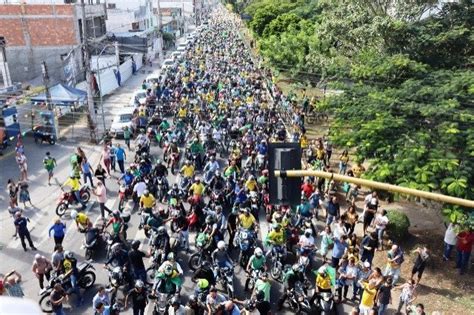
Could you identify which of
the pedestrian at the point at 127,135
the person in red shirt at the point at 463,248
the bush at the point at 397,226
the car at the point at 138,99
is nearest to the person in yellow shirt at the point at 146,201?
the bush at the point at 397,226

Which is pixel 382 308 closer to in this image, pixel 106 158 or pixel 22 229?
pixel 22 229

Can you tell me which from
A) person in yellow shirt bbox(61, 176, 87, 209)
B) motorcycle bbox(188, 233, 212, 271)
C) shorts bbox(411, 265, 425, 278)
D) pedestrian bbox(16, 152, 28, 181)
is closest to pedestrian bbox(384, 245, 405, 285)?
shorts bbox(411, 265, 425, 278)

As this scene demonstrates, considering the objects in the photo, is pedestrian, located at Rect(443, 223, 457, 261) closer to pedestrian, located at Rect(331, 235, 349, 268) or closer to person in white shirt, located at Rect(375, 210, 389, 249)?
person in white shirt, located at Rect(375, 210, 389, 249)

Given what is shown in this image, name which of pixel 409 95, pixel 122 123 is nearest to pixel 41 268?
pixel 409 95

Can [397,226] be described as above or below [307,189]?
below

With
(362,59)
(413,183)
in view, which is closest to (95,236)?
(413,183)

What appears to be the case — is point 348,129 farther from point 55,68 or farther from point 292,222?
point 55,68
